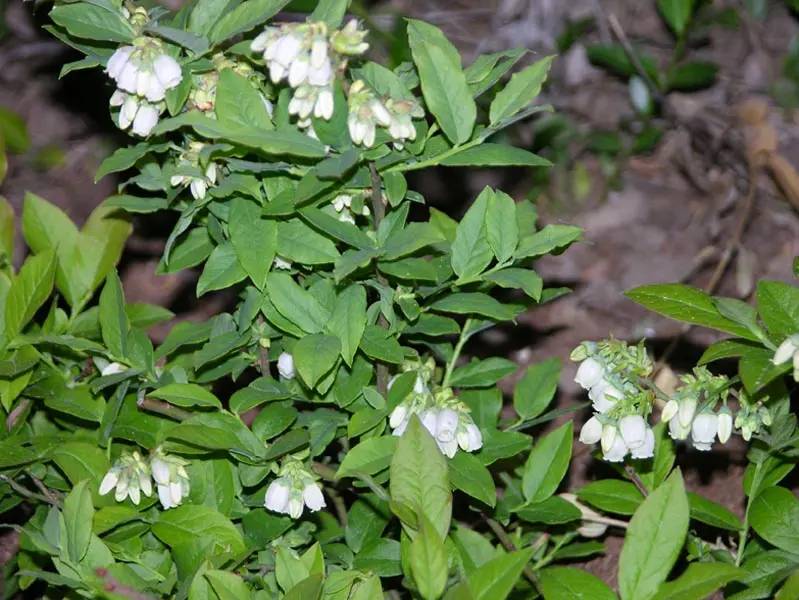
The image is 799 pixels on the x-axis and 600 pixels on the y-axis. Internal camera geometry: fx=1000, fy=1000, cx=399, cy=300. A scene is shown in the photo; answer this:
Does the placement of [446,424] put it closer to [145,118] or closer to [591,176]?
[145,118]

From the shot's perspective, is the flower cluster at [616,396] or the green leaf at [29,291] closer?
the flower cluster at [616,396]

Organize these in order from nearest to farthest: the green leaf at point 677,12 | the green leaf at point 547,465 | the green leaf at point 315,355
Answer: the green leaf at point 315,355 → the green leaf at point 547,465 → the green leaf at point 677,12

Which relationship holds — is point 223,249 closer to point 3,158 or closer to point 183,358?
point 183,358

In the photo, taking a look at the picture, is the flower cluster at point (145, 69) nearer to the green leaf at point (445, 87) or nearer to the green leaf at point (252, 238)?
the green leaf at point (252, 238)

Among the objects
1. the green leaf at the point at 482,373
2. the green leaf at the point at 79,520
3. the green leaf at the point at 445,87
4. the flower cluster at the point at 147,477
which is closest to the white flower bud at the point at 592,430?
the green leaf at the point at 482,373

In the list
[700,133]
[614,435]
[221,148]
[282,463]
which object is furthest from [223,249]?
[700,133]

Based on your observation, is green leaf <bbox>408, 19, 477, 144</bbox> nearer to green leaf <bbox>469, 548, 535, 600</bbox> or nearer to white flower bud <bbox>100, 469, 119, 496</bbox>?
green leaf <bbox>469, 548, 535, 600</bbox>

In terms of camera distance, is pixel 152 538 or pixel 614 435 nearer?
pixel 614 435
